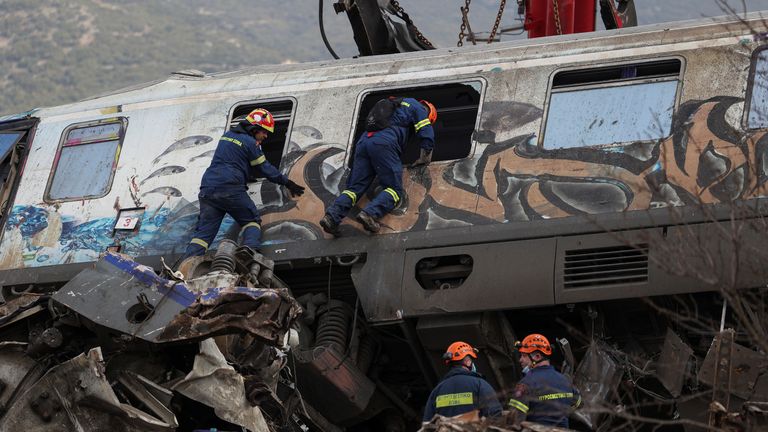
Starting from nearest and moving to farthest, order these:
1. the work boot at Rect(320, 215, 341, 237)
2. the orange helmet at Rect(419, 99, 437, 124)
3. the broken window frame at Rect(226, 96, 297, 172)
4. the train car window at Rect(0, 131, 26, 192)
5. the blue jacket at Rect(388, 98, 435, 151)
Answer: the work boot at Rect(320, 215, 341, 237)
the blue jacket at Rect(388, 98, 435, 151)
the orange helmet at Rect(419, 99, 437, 124)
the broken window frame at Rect(226, 96, 297, 172)
the train car window at Rect(0, 131, 26, 192)

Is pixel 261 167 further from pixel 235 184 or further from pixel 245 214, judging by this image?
pixel 245 214

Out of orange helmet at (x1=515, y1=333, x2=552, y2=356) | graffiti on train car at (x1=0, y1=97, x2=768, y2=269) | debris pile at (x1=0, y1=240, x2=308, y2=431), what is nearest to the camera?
debris pile at (x1=0, y1=240, x2=308, y2=431)

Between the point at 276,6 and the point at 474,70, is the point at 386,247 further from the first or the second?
the point at 276,6

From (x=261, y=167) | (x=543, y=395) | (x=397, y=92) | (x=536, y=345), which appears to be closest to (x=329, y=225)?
(x=261, y=167)

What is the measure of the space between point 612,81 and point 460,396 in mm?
3722

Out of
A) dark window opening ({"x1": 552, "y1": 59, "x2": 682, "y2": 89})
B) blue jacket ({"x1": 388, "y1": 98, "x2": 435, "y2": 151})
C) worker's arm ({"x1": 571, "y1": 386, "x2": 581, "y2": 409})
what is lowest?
worker's arm ({"x1": 571, "y1": 386, "x2": 581, "y2": 409})

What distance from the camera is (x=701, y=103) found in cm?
1294

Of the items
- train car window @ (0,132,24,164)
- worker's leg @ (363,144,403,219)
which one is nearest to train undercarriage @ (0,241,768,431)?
worker's leg @ (363,144,403,219)

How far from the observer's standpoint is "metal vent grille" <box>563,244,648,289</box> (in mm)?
12344

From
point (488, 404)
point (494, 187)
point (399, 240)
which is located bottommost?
point (488, 404)

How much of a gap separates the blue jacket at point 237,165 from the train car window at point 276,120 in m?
0.47

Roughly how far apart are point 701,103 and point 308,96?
410cm

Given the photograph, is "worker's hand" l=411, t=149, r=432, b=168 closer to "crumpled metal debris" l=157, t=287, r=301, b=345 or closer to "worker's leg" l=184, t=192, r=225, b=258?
"worker's leg" l=184, t=192, r=225, b=258

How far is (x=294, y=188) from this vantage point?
550 inches
